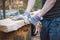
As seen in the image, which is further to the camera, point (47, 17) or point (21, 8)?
point (21, 8)

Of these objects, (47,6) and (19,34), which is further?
(19,34)

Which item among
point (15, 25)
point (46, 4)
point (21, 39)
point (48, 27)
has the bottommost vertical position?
point (21, 39)

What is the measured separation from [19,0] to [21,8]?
19 cm

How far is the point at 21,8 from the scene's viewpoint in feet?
10.9

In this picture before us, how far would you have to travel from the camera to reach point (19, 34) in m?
2.14

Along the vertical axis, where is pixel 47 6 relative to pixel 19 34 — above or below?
above

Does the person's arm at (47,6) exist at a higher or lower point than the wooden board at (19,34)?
higher

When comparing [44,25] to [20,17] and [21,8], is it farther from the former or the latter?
[21,8]

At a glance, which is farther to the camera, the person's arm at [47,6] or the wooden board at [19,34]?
the wooden board at [19,34]

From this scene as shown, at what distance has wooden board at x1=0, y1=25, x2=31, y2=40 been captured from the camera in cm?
207

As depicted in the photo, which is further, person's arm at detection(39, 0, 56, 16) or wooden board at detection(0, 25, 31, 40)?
wooden board at detection(0, 25, 31, 40)

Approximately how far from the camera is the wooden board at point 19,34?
6.78 feet

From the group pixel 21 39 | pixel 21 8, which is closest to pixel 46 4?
pixel 21 39

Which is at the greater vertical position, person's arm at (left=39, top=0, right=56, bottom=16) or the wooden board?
person's arm at (left=39, top=0, right=56, bottom=16)
